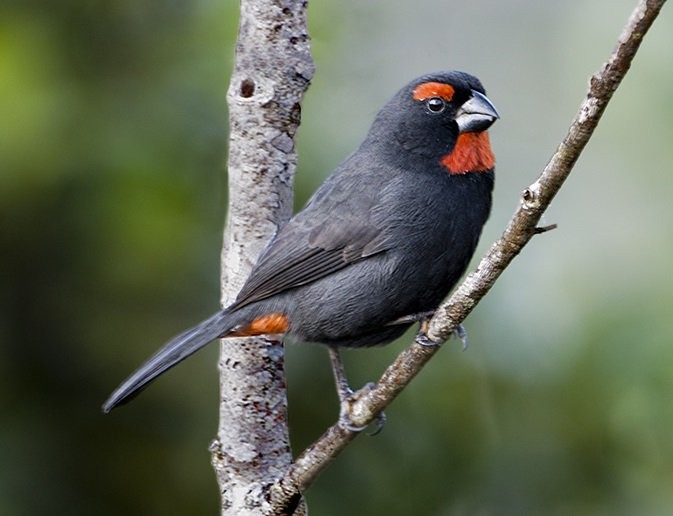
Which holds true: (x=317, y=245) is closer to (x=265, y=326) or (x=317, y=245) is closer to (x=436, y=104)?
(x=265, y=326)

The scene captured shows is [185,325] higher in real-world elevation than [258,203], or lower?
lower

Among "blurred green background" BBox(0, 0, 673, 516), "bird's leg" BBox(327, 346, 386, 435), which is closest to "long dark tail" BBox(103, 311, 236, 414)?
"bird's leg" BBox(327, 346, 386, 435)

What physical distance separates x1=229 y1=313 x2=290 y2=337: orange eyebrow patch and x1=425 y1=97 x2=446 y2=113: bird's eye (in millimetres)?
854

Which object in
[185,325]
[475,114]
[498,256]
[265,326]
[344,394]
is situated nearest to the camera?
[498,256]

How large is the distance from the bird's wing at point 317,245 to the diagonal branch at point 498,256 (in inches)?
25.2

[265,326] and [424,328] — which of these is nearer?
[424,328]

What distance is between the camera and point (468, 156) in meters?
3.70

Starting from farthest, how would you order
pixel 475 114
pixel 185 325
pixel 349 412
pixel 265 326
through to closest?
1. pixel 185 325
2. pixel 475 114
3. pixel 265 326
4. pixel 349 412

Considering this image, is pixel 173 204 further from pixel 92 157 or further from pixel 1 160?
pixel 1 160

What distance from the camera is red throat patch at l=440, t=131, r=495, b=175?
12.1 feet

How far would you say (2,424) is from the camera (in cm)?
396

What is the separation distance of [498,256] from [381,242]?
39.7 inches

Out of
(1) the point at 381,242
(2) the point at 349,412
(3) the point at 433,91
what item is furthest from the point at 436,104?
(2) the point at 349,412

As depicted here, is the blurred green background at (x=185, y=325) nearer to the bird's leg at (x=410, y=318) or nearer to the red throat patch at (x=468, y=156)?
the bird's leg at (x=410, y=318)
